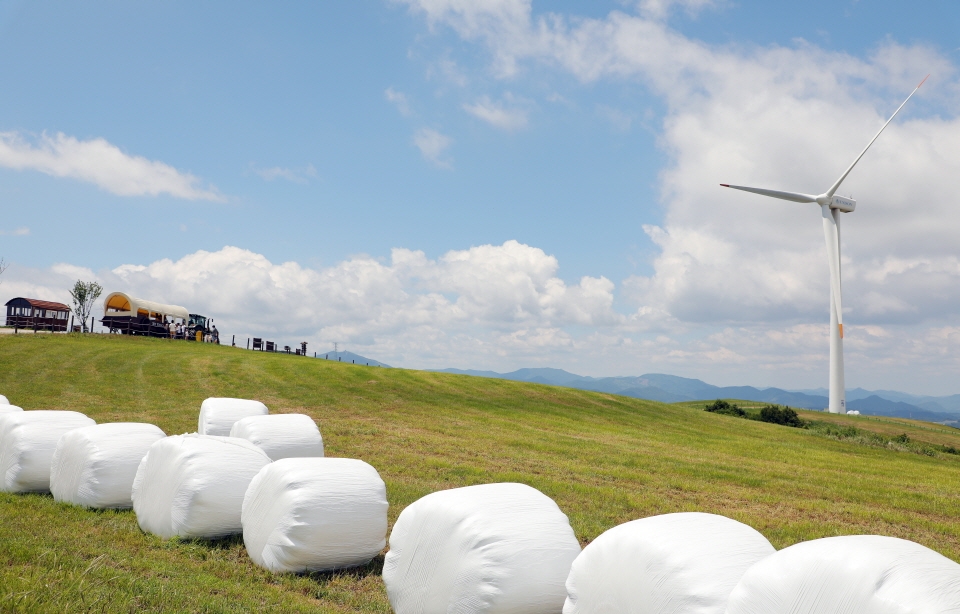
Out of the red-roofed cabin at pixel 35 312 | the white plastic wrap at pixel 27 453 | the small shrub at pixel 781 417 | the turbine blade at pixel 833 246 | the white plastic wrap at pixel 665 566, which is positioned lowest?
the small shrub at pixel 781 417

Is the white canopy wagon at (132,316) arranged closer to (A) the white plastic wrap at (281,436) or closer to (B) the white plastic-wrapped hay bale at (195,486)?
(A) the white plastic wrap at (281,436)

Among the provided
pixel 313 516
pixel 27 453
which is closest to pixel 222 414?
pixel 27 453

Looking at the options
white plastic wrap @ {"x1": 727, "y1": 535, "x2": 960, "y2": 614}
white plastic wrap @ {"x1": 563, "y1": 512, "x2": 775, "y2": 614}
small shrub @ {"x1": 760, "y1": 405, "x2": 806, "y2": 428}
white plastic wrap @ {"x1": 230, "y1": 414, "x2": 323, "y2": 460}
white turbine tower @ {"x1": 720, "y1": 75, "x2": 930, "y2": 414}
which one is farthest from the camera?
white turbine tower @ {"x1": 720, "y1": 75, "x2": 930, "y2": 414}

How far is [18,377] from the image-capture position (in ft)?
91.6

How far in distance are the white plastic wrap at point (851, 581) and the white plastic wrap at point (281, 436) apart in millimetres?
8468

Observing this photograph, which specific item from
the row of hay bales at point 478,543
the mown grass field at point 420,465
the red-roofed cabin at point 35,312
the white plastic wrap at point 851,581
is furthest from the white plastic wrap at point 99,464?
the red-roofed cabin at point 35,312

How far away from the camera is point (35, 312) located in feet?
211

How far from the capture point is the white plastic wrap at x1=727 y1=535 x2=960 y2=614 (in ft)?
11.2

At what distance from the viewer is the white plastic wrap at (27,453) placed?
10.1 meters

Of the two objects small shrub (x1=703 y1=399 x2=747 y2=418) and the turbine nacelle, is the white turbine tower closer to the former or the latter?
the turbine nacelle

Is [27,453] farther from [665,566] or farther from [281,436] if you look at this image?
[665,566]

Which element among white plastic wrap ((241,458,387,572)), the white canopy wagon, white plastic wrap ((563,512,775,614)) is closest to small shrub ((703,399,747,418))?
white plastic wrap ((241,458,387,572))

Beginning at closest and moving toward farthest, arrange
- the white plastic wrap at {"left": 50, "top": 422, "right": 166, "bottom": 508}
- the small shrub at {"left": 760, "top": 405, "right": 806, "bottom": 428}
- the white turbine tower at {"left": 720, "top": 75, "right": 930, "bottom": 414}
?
the white plastic wrap at {"left": 50, "top": 422, "right": 166, "bottom": 508} → the small shrub at {"left": 760, "top": 405, "right": 806, "bottom": 428} → the white turbine tower at {"left": 720, "top": 75, "right": 930, "bottom": 414}

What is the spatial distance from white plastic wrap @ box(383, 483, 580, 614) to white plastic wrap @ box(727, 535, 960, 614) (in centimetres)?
176
